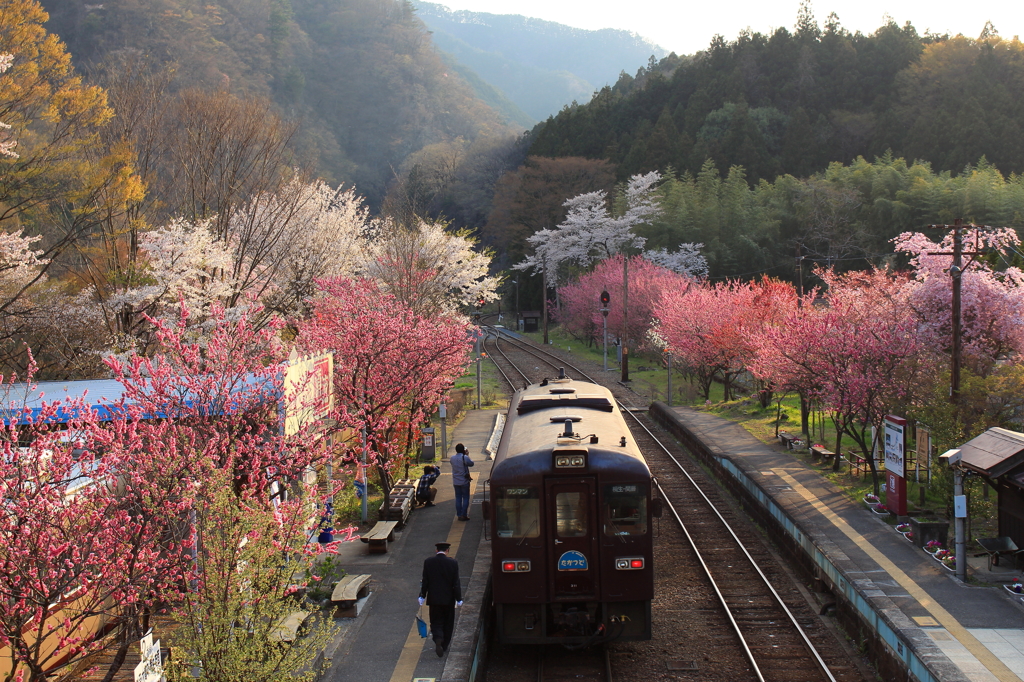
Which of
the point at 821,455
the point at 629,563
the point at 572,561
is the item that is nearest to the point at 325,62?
the point at 821,455

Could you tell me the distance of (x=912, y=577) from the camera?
1088cm

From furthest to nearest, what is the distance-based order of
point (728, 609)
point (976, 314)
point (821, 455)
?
point (976, 314) → point (821, 455) → point (728, 609)

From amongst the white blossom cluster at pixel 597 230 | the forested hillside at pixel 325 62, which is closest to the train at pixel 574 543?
the white blossom cluster at pixel 597 230

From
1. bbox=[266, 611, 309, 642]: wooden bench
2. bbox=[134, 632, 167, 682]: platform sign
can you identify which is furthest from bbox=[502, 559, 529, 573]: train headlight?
bbox=[134, 632, 167, 682]: platform sign

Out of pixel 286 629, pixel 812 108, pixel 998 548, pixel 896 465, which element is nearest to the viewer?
pixel 286 629

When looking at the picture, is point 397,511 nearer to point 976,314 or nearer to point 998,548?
point 998,548

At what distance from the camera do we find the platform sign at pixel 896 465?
13266 millimetres

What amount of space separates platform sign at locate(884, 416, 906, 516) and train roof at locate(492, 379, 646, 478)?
5.53m

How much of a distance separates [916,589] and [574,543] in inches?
206

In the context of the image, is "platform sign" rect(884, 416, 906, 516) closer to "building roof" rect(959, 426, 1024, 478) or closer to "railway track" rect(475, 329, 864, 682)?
"building roof" rect(959, 426, 1024, 478)

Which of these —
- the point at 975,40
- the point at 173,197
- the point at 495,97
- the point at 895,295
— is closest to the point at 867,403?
the point at 895,295

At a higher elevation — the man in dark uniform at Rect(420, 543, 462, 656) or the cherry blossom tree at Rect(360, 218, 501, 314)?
the cherry blossom tree at Rect(360, 218, 501, 314)

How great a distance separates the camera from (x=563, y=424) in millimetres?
10031

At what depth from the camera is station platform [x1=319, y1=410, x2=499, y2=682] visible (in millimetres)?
8492
